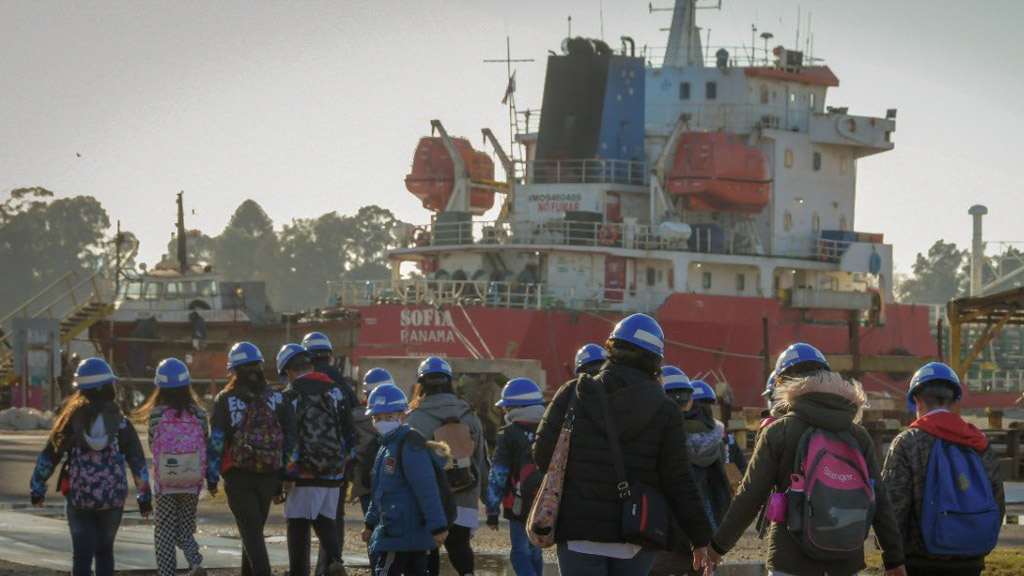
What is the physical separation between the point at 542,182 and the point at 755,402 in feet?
27.1

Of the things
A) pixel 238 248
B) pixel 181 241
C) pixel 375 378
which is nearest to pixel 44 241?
pixel 238 248

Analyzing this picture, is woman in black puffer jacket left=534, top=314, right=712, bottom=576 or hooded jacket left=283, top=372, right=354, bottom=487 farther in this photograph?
hooded jacket left=283, top=372, right=354, bottom=487

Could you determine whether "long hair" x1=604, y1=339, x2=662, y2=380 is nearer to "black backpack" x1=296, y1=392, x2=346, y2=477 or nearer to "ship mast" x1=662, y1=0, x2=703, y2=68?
"black backpack" x1=296, y1=392, x2=346, y2=477

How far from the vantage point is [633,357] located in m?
7.56

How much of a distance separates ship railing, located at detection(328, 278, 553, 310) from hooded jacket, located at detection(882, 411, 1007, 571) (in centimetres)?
3434

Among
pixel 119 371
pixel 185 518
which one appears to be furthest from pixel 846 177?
pixel 185 518

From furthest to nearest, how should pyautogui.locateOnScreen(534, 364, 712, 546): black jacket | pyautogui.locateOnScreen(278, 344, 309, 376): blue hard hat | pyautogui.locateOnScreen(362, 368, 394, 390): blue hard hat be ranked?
pyautogui.locateOnScreen(362, 368, 394, 390): blue hard hat < pyautogui.locateOnScreen(278, 344, 309, 376): blue hard hat < pyautogui.locateOnScreen(534, 364, 712, 546): black jacket

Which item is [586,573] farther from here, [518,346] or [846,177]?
[846,177]

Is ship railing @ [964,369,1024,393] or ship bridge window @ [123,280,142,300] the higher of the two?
ship bridge window @ [123,280,142,300]

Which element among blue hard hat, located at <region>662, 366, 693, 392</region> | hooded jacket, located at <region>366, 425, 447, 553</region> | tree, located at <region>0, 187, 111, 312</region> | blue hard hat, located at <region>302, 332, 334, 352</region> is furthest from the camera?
tree, located at <region>0, 187, 111, 312</region>

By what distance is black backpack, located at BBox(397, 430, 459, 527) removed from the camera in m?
9.49

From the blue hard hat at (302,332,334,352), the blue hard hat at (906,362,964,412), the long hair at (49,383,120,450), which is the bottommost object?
the long hair at (49,383,120,450)

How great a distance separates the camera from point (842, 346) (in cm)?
4794

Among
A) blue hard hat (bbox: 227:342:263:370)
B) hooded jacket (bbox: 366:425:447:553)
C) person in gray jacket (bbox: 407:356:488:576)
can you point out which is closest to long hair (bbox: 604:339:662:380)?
hooded jacket (bbox: 366:425:447:553)
